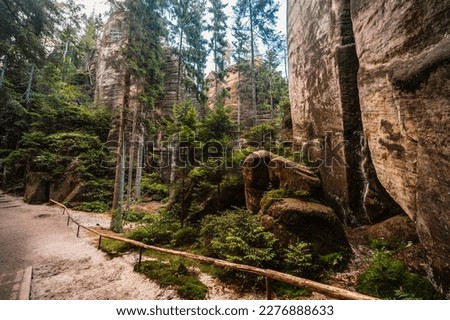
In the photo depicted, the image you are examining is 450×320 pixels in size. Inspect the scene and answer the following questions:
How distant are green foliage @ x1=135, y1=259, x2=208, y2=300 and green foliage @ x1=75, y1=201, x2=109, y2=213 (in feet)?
39.9

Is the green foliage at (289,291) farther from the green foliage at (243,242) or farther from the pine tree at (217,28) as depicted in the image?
the pine tree at (217,28)

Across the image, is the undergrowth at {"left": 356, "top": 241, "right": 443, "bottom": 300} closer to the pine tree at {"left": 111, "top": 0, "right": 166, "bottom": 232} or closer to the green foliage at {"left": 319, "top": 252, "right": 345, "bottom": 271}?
the green foliage at {"left": 319, "top": 252, "right": 345, "bottom": 271}

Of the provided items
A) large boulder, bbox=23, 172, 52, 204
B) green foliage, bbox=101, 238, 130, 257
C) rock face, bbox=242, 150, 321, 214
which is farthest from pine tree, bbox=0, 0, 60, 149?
large boulder, bbox=23, 172, 52, 204

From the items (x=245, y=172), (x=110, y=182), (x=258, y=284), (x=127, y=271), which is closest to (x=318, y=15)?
(x=245, y=172)

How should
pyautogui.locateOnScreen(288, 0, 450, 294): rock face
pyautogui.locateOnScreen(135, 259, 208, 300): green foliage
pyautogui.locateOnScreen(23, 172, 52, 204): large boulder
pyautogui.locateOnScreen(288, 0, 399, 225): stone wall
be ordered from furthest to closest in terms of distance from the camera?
pyautogui.locateOnScreen(23, 172, 52, 204): large boulder
pyautogui.locateOnScreen(288, 0, 399, 225): stone wall
pyautogui.locateOnScreen(135, 259, 208, 300): green foliage
pyautogui.locateOnScreen(288, 0, 450, 294): rock face

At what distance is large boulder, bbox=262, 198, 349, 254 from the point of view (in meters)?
6.38

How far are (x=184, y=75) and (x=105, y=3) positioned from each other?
8.88 metres

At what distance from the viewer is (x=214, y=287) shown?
581 centimetres

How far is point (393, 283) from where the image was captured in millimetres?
4840

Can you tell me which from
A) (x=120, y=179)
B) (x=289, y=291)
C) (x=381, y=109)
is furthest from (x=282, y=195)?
(x=120, y=179)

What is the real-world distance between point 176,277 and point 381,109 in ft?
25.0

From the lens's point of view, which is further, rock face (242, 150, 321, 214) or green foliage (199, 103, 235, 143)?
green foliage (199, 103, 235, 143)

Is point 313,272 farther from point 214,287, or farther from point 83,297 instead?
point 83,297

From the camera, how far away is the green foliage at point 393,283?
439 centimetres
